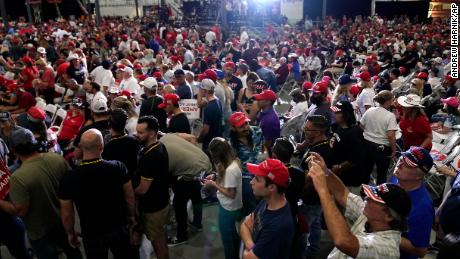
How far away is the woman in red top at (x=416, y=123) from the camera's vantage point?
17.2 feet

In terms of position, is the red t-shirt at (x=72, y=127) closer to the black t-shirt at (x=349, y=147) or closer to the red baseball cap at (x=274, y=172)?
the black t-shirt at (x=349, y=147)

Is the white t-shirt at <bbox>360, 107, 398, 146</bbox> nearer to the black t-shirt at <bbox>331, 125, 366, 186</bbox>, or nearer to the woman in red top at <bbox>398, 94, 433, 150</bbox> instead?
the woman in red top at <bbox>398, 94, 433, 150</bbox>

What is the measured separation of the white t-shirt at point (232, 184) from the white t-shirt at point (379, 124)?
8.02 feet

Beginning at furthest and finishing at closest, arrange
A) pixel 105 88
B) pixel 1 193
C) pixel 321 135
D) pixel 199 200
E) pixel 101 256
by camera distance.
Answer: pixel 105 88
pixel 199 200
pixel 321 135
pixel 1 193
pixel 101 256

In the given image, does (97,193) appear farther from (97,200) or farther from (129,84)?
(129,84)

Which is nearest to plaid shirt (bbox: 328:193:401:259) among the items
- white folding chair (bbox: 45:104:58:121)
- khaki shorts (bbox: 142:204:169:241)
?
khaki shorts (bbox: 142:204:169:241)

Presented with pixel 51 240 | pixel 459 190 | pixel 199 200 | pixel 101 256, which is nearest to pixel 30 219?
pixel 51 240

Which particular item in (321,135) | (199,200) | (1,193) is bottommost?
(199,200)

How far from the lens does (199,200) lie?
502cm

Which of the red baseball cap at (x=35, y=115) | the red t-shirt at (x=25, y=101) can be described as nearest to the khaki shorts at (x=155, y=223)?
the red baseball cap at (x=35, y=115)

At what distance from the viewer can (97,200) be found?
3.30 m

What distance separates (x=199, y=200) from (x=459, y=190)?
287 centimetres

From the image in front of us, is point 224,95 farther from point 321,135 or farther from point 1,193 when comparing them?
point 1,193

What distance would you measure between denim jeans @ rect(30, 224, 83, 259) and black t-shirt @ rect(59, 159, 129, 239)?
50 cm
